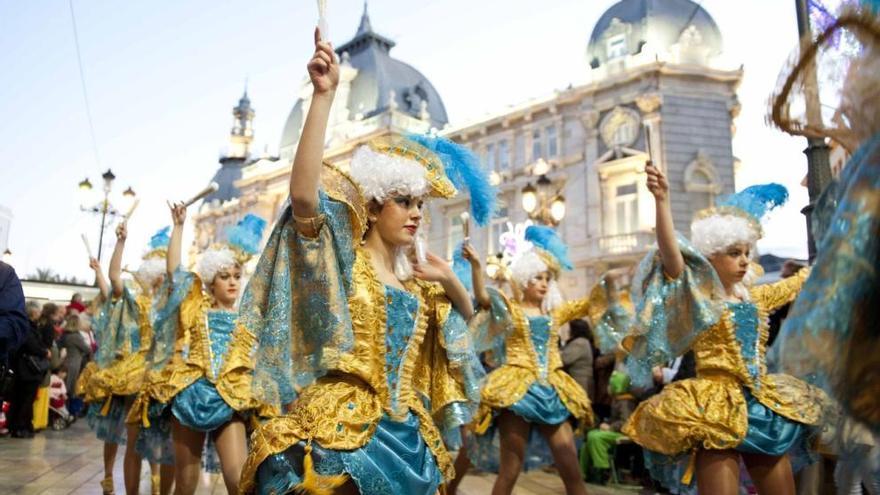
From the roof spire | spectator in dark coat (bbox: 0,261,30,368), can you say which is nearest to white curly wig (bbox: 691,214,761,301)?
spectator in dark coat (bbox: 0,261,30,368)

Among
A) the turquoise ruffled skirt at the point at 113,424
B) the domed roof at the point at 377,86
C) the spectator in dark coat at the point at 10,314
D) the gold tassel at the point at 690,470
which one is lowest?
the turquoise ruffled skirt at the point at 113,424

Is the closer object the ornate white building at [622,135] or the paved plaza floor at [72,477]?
the paved plaza floor at [72,477]

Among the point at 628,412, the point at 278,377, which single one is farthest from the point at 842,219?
the point at 628,412

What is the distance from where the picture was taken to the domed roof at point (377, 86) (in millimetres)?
39750

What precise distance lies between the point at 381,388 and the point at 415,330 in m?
0.31

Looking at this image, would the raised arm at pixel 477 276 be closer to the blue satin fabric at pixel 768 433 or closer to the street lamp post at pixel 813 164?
the blue satin fabric at pixel 768 433

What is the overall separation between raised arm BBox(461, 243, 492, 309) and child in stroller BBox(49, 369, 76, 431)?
10740mm

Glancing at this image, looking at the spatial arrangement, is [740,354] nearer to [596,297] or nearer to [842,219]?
[596,297]

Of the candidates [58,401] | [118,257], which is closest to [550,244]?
[118,257]

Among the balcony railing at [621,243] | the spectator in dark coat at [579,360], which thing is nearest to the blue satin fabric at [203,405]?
the spectator in dark coat at [579,360]

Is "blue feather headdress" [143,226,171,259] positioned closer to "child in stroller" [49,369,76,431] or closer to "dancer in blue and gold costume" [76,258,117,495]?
"dancer in blue and gold costume" [76,258,117,495]

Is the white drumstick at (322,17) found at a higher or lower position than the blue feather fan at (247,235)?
higher

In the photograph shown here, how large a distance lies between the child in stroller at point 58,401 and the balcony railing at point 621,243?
16.3 m

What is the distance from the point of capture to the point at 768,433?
151 inches
